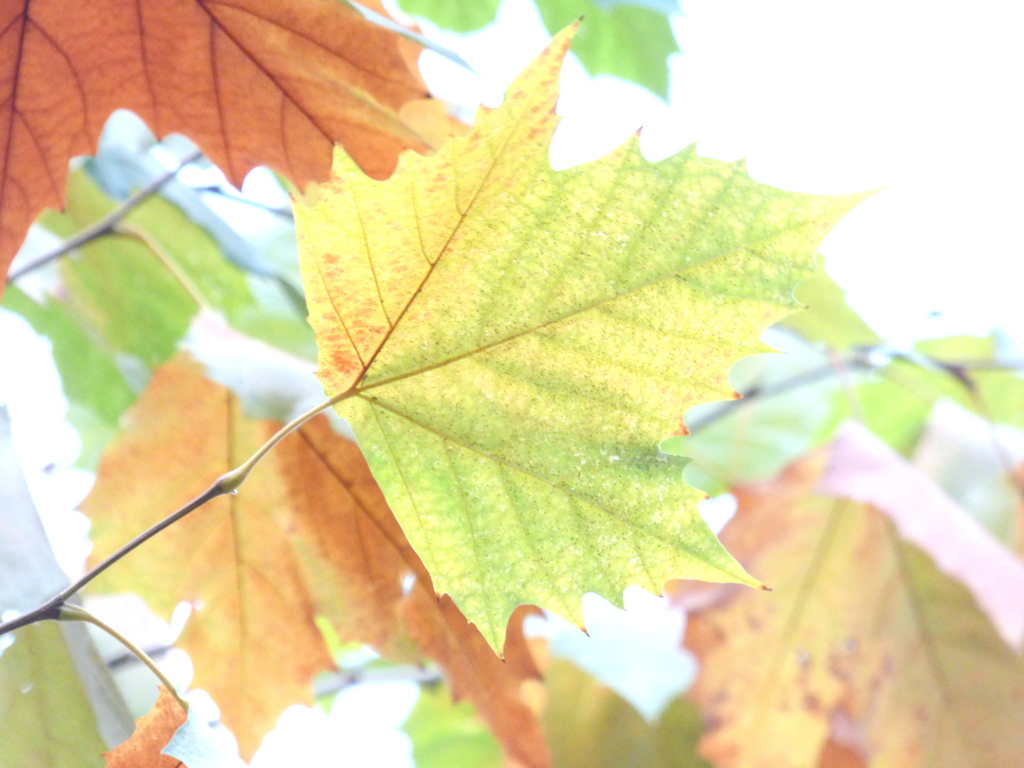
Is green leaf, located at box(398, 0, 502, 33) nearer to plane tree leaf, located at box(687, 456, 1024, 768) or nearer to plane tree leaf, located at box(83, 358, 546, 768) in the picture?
plane tree leaf, located at box(83, 358, 546, 768)

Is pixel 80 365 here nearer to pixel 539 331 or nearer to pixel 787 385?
pixel 539 331

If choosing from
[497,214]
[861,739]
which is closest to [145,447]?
[497,214]

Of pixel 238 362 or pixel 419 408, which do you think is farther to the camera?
pixel 238 362

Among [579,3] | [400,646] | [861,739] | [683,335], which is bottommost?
[861,739]

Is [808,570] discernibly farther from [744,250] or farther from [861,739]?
[744,250]

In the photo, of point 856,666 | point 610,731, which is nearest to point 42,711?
point 610,731

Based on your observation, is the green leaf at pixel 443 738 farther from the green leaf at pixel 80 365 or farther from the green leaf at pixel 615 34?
the green leaf at pixel 615 34
